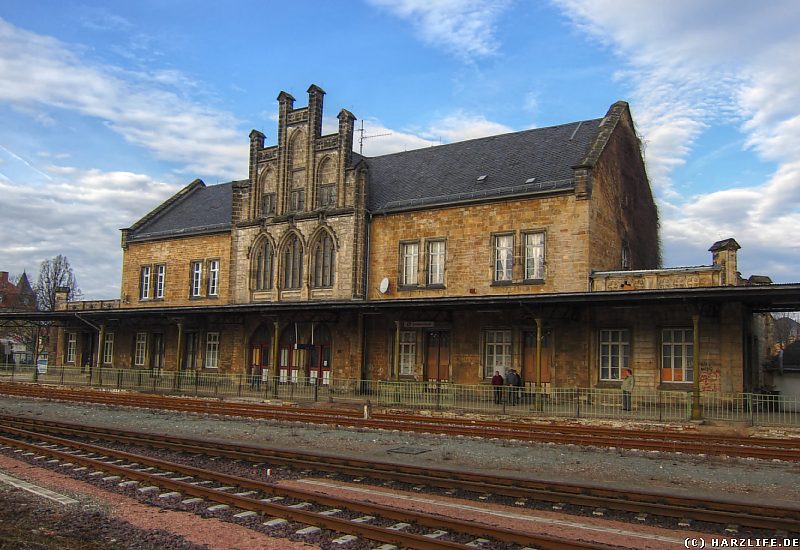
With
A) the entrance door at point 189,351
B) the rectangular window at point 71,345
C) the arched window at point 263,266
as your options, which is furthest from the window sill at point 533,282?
the rectangular window at point 71,345

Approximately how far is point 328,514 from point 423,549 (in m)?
1.93

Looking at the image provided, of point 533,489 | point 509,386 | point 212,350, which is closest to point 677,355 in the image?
point 509,386

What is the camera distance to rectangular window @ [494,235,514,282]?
84.3ft

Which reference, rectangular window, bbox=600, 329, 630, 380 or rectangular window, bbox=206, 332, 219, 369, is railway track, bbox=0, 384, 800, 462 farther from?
rectangular window, bbox=206, 332, 219, 369

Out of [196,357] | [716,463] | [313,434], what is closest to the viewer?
[716,463]

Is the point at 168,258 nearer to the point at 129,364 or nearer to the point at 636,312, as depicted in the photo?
the point at 129,364

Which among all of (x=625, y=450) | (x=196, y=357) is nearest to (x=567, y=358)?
(x=625, y=450)

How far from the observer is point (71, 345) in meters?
40.2

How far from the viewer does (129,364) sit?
3675cm

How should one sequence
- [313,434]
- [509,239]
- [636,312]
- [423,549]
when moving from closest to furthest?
[423,549] → [313,434] → [636,312] → [509,239]

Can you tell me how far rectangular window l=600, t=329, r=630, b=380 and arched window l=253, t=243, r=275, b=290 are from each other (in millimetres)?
15366

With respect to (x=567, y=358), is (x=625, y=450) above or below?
below

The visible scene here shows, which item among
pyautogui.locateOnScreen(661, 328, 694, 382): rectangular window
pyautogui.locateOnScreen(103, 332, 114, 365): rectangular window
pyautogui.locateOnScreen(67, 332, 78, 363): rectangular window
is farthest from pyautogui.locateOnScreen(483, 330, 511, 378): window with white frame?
pyautogui.locateOnScreen(67, 332, 78, 363): rectangular window

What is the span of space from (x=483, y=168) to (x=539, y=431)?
14411 millimetres
